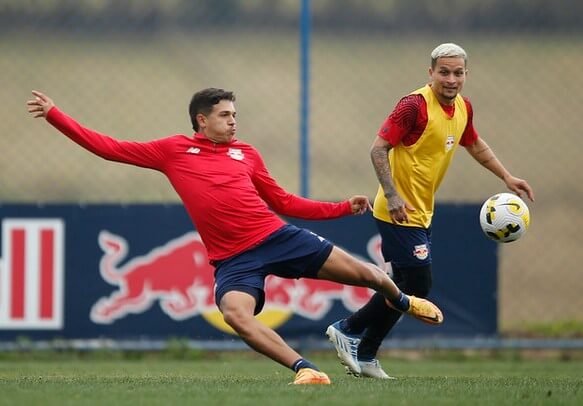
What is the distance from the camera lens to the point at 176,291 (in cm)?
1121

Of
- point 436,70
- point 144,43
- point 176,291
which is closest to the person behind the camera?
point 436,70

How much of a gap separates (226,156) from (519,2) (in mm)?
5888

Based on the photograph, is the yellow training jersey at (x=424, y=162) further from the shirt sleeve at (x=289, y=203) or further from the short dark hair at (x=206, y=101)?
the short dark hair at (x=206, y=101)

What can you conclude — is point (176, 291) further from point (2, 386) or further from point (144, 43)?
point (2, 386)

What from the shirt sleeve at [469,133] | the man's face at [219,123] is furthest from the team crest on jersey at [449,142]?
the man's face at [219,123]

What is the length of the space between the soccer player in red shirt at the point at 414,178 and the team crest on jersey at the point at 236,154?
95 centimetres

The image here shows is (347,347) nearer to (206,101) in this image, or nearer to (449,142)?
(449,142)

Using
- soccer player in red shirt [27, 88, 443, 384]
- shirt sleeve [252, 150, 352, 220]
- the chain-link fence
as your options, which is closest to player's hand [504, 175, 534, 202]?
soccer player in red shirt [27, 88, 443, 384]

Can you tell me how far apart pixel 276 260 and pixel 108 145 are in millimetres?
1236

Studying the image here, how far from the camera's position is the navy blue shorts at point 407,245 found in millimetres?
8383

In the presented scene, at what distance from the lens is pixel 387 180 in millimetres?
8062

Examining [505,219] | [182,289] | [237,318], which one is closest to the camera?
[237,318]

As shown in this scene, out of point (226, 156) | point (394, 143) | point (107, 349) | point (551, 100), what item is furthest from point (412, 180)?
point (551, 100)

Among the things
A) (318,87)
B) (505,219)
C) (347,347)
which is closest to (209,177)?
(347,347)
